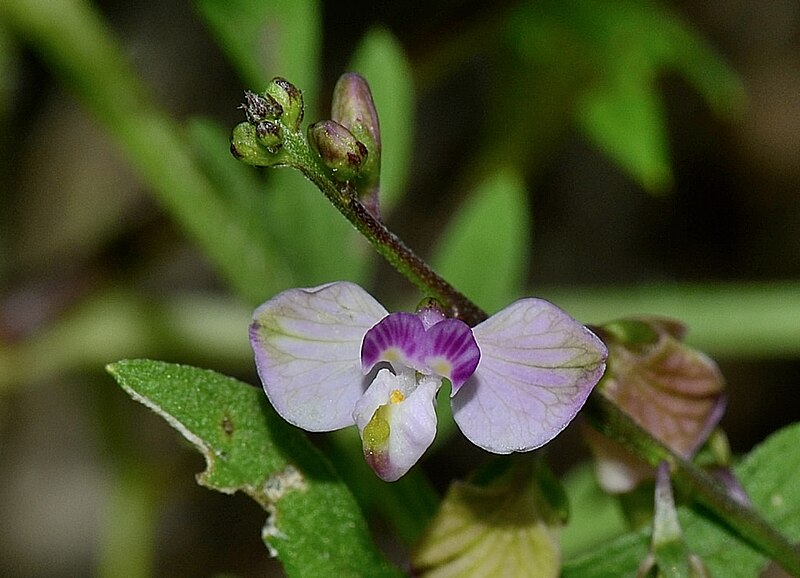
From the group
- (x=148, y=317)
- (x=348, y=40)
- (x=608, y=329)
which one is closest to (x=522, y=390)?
(x=608, y=329)

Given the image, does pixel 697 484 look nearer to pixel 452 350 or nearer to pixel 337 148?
pixel 452 350

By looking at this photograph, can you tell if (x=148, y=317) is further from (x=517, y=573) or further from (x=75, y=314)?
(x=517, y=573)

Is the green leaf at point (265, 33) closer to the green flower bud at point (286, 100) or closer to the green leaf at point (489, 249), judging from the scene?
the green leaf at point (489, 249)

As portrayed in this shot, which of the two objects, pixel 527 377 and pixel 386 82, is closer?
pixel 527 377

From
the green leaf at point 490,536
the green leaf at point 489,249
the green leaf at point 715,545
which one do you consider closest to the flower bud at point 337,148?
the green leaf at point 490,536

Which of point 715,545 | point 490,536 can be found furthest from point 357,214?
point 715,545

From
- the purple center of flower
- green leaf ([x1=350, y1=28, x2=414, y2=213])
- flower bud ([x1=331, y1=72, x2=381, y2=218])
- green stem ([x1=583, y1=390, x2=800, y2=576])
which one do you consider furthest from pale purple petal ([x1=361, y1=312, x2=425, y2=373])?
green leaf ([x1=350, y1=28, x2=414, y2=213])
